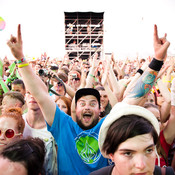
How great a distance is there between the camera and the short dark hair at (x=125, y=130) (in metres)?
0.98

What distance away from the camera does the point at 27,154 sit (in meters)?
1.14

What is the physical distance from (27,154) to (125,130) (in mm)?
695

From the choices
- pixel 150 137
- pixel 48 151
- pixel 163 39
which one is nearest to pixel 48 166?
pixel 48 151

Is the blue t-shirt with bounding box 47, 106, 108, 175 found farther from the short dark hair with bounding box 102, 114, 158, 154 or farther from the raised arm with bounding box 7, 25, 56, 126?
the short dark hair with bounding box 102, 114, 158, 154

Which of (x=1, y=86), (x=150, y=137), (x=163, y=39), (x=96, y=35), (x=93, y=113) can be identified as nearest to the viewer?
(x=150, y=137)

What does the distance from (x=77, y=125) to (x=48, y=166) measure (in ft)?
1.54

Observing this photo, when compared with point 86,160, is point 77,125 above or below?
above

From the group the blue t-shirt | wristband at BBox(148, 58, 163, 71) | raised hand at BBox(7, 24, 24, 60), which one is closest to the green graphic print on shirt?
the blue t-shirt

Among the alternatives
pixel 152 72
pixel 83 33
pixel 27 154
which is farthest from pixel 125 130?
pixel 83 33

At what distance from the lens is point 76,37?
20.9m

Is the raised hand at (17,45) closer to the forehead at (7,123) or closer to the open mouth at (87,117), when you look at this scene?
the forehead at (7,123)

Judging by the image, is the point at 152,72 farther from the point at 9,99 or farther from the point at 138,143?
the point at 9,99

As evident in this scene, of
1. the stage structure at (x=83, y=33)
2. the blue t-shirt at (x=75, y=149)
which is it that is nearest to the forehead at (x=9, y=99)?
the blue t-shirt at (x=75, y=149)

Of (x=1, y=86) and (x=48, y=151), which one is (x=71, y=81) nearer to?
(x=1, y=86)
